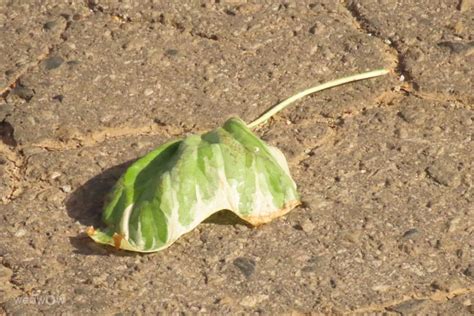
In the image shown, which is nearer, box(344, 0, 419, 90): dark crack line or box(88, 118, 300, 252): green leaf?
box(88, 118, 300, 252): green leaf

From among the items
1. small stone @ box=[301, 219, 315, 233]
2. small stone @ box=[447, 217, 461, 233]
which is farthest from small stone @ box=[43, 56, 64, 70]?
small stone @ box=[447, 217, 461, 233]

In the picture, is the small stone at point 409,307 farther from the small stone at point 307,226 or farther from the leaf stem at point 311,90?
the leaf stem at point 311,90

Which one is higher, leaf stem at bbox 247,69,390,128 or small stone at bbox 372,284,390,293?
leaf stem at bbox 247,69,390,128

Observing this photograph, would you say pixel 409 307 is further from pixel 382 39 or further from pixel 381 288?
pixel 382 39

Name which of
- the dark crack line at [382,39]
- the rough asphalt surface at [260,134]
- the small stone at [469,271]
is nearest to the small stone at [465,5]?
the rough asphalt surface at [260,134]

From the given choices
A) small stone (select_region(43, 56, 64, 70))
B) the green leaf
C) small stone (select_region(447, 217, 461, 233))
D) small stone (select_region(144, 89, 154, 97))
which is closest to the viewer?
the green leaf


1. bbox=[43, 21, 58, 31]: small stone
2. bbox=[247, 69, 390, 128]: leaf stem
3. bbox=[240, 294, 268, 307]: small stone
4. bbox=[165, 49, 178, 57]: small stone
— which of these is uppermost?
Answer: bbox=[43, 21, 58, 31]: small stone

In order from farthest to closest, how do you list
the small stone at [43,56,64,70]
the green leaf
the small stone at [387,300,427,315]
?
the small stone at [43,56,64,70], the green leaf, the small stone at [387,300,427,315]

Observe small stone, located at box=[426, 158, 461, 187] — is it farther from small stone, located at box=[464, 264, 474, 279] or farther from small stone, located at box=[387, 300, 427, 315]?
small stone, located at box=[387, 300, 427, 315]
